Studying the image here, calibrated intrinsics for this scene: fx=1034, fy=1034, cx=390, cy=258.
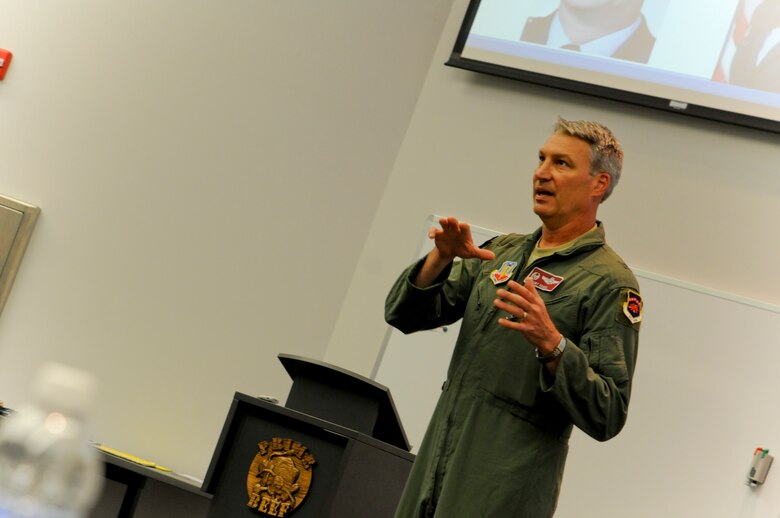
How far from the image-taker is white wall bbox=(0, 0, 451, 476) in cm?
452

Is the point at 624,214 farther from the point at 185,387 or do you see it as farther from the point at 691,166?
the point at 185,387

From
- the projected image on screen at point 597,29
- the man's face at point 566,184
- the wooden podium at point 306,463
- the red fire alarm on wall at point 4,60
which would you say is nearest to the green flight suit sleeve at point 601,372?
the man's face at point 566,184

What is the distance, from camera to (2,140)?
192 inches

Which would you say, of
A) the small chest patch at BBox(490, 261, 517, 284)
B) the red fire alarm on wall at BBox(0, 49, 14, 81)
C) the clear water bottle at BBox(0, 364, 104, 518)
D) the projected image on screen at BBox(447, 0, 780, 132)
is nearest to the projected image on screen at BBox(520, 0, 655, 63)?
the projected image on screen at BBox(447, 0, 780, 132)

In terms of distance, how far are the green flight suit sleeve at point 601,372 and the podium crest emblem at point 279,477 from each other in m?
0.97

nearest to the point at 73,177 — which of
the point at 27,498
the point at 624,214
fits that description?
the point at 624,214

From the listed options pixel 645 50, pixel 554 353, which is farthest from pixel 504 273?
pixel 645 50

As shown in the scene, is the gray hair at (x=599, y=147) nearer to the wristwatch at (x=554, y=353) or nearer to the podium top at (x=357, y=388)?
the wristwatch at (x=554, y=353)

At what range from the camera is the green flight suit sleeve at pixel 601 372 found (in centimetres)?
197

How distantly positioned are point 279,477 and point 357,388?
36 cm

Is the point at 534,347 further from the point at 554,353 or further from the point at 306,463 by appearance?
the point at 306,463

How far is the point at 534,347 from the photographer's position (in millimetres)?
2107

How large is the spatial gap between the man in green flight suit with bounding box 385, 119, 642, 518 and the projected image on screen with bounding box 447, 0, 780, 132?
1.93 m

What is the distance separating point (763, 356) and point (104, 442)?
2.76 metres
